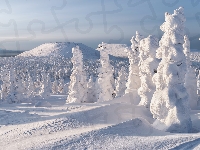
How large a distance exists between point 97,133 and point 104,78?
1919 cm

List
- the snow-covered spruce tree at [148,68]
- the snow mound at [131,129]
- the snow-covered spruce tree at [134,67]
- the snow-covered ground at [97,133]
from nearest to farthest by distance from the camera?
the snow-covered ground at [97,133] → the snow mound at [131,129] → the snow-covered spruce tree at [148,68] → the snow-covered spruce tree at [134,67]

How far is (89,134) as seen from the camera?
14.9m

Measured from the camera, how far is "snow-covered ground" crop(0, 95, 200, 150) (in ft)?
44.1

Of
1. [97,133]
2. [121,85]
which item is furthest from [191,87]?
[97,133]

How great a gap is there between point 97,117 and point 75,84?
57.5 feet

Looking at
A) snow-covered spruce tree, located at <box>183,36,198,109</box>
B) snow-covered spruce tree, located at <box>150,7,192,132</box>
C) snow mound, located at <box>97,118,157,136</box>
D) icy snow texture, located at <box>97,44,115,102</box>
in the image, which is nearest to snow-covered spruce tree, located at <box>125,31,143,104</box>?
icy snow texture, located at <box>97,44,115,102</box>

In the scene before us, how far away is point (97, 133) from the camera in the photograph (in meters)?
15.0

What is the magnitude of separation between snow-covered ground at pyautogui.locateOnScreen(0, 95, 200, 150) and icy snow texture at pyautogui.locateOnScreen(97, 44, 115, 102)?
39.8 ft

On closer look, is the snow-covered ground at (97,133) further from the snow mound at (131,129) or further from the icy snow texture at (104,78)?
the icy snow texture at (104,78)

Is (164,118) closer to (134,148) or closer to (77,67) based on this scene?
(134,148)

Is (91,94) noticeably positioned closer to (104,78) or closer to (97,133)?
(104,78)

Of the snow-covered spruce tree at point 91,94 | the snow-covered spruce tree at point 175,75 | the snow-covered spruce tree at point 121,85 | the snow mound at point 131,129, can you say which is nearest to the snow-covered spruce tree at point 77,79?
the snow-covered spruce tree at point 91,94

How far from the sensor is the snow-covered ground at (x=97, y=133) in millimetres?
13438

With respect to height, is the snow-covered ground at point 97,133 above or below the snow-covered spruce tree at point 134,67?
below
